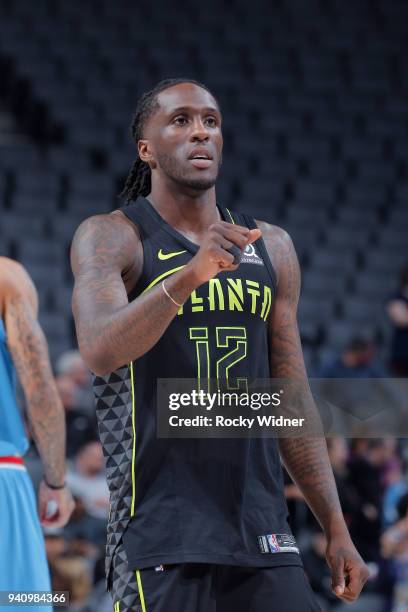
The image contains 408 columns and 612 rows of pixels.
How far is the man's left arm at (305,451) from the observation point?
303cm

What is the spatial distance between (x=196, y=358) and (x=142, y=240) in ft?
1.15

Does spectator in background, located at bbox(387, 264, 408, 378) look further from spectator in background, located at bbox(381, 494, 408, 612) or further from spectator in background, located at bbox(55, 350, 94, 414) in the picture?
spectator in background, located at bbox(55, 350, 94, 414)

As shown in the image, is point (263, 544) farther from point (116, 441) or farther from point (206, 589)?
point (116, 441)

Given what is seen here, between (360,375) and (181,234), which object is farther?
(360,375)

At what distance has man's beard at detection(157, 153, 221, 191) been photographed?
3061 millimetres

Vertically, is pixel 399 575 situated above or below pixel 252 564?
above

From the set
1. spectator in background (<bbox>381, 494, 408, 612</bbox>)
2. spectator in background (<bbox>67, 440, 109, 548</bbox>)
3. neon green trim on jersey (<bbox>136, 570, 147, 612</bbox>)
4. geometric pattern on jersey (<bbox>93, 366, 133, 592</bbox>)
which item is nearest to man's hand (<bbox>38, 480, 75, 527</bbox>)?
geometric pattern on jersey (<bbox>93, 366, 133, 592</bbox>)

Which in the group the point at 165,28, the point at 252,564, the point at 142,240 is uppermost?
the point at 165,28

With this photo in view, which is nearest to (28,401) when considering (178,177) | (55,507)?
(55,507)

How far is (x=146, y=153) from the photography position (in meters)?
3.23

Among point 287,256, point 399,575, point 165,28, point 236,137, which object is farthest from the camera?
point 165,28

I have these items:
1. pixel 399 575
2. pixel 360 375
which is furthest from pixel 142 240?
pixel 360 375

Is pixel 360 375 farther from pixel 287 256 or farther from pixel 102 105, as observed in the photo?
pixel 102 105

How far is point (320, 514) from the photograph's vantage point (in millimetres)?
3115
